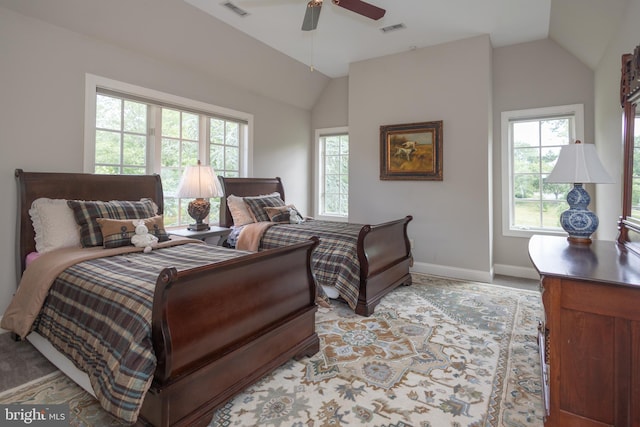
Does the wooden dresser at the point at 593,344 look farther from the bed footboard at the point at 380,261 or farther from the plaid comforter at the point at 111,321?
the plaid comforter at the point at 111,321

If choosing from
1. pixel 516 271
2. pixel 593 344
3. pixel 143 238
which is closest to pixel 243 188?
pixel 143 238

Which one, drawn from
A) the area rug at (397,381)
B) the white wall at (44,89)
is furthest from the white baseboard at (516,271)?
Answer: the white wall at (44,89)

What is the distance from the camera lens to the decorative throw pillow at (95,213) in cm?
265

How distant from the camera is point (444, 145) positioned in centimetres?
440

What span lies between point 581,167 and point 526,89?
2607 mm

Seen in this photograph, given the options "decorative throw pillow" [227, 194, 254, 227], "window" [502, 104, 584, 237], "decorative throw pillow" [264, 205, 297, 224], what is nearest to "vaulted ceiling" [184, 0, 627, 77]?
"window" [502, 104, 584, 237]

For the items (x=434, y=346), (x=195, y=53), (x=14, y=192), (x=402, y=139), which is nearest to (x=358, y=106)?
(x=402, y=139)

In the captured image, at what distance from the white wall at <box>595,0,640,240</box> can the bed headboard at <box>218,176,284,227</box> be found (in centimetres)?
406

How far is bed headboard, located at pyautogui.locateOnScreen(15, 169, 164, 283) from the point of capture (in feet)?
8.87

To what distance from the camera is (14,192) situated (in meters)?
2.75

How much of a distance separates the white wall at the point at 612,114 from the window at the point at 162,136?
419 centimetres

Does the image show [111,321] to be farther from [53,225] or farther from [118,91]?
[118,91]

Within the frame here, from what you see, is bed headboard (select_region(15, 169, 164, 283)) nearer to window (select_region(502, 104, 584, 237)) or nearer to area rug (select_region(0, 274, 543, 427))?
area rug (select_region(0, 274, 543, 427))

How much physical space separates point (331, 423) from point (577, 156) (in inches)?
91.4
